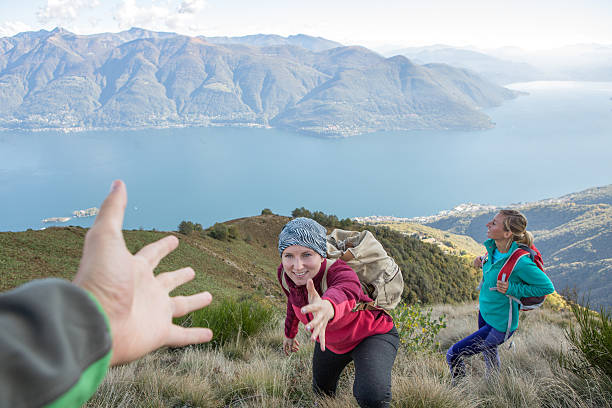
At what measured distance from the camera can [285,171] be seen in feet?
384

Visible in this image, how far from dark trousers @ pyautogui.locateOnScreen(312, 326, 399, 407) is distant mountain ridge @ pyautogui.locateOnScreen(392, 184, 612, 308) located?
34.6 metres

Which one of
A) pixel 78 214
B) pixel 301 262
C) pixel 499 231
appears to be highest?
pixel 301 262

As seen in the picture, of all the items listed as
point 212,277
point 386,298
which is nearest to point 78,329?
point 386,298

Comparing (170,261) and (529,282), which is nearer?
(529,282)

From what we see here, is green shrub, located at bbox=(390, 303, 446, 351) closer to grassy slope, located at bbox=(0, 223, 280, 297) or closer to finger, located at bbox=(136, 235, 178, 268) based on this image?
finger, located at bbox=(136, 235, 178, 268)

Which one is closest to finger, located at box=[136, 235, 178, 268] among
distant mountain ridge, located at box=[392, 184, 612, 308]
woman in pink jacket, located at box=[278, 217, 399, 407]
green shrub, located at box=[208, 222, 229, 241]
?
woman in pink jacket, located at box=[278, 217, 399, 407]

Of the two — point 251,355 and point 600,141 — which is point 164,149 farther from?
point 600,141

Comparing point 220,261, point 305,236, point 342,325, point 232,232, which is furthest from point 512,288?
point 232,232

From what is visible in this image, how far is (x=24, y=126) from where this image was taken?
186 metres

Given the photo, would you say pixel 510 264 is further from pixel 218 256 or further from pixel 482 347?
pixel 218 256

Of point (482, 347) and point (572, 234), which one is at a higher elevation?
point (482, 347)

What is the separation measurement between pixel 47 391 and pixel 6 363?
8 centimetres

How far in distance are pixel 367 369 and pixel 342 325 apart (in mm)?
260

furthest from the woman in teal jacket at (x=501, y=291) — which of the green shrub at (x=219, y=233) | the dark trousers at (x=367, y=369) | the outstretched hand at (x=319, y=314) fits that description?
the green shrub at (x=219, y=233)
